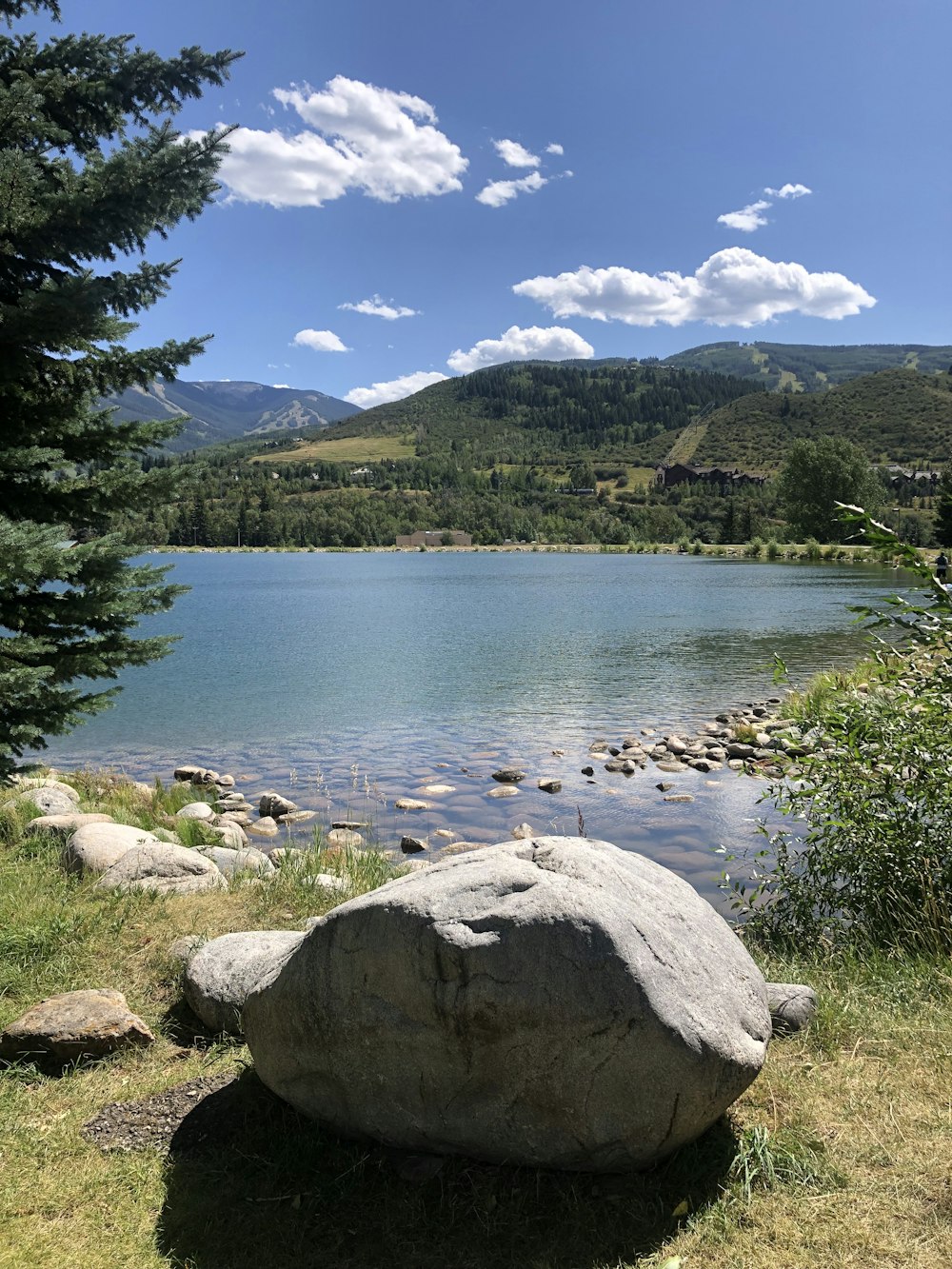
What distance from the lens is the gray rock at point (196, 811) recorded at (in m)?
12.8

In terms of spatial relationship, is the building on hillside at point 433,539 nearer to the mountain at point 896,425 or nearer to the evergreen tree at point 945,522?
the mountain at point 896,425

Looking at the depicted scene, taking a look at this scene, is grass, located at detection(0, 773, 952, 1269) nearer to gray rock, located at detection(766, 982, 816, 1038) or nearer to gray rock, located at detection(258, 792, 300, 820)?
gray rock, located at detection(766, 982, 816, 1038)

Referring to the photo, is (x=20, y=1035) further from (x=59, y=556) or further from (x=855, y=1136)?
(x=855, y=1136)

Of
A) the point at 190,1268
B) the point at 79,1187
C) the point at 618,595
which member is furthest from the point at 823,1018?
the point at 618,595

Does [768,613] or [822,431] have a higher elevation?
[822,431]

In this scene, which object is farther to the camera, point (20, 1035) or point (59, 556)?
point (59, 556)

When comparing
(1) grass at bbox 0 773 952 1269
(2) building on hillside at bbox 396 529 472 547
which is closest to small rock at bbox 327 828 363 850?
(1) grass at bbox 0 773 952 1269

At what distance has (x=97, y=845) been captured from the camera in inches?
333

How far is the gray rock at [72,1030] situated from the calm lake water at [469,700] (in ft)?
17.8

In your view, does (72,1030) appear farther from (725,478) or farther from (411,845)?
(725,478)

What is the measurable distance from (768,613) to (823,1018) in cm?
4172

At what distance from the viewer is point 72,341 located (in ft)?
23.1

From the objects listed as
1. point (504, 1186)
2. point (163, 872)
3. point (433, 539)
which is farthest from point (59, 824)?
point (433, 539)

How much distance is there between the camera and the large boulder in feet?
12.6
